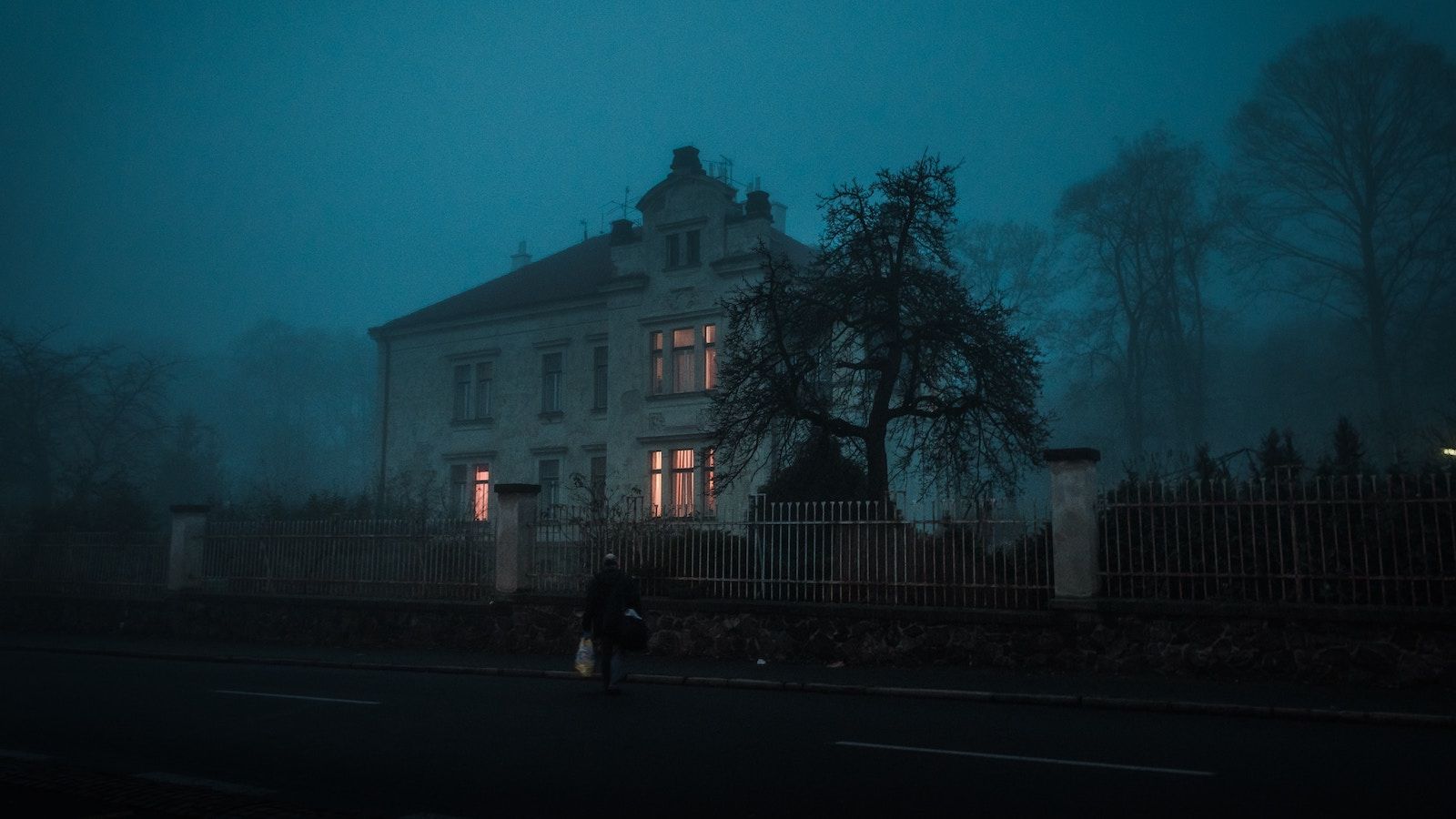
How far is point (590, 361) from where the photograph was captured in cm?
3950

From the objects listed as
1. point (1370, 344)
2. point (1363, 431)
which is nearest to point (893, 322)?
point (1363, 431)

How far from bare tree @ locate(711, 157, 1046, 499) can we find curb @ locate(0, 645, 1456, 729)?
5.59 m

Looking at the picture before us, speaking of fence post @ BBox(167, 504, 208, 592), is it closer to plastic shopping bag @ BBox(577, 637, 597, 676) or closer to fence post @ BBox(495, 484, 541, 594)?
fence post @ BBox(495, 484, 541, 594)

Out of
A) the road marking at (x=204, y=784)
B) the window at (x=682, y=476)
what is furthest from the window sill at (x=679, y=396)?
the road marking at (x=204, y=784)

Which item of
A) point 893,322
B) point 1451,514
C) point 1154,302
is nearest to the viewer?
point 1451,514

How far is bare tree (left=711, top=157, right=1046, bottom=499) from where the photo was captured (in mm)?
19219

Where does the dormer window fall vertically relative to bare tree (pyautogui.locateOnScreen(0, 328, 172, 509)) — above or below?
above

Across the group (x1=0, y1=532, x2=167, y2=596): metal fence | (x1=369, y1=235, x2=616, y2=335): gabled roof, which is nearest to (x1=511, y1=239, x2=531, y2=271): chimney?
(x1=369, y1=235, x2=616, y2=335): gabled roof

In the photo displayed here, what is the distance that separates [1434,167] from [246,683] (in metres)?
34.1

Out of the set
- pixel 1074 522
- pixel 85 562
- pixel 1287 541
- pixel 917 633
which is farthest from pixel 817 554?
pixel 85 562

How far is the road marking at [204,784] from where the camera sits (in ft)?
23.8

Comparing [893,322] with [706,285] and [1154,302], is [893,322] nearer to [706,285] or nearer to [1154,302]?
[706,285]

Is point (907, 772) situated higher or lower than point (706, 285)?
lower

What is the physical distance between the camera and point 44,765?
317 inches
